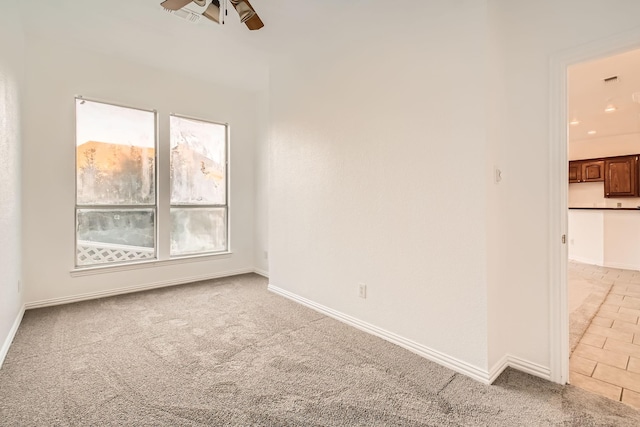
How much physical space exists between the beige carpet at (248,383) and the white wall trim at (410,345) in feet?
0.22

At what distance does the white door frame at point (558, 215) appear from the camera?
1938 mm

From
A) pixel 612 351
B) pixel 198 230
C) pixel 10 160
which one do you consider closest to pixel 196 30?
pixel 10 160

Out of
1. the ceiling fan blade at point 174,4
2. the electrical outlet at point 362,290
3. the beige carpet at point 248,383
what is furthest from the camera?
the electrical outlet at point 362,290

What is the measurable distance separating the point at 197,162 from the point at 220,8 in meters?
2.46

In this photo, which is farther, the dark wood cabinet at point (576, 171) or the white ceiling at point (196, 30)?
the dark wood cabinet at point (576, 171)

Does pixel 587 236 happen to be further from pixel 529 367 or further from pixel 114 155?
pixel 114 155

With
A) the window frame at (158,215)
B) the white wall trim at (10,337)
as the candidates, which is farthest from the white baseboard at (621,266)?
the white wall trim at (10,337)

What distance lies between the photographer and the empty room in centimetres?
187

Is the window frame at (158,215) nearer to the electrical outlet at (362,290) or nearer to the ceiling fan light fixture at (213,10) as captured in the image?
the ceiling fan light fixture at (213,10)

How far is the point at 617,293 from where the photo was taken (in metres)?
3.98

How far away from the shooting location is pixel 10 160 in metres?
2.60

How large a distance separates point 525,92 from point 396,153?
934mm

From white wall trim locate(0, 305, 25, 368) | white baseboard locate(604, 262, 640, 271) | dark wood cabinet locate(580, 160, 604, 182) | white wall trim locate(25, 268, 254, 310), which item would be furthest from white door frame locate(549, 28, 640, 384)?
dark wood cabinet locate(580, 160, 604, 182)

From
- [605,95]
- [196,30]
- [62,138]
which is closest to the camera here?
[196,30]
